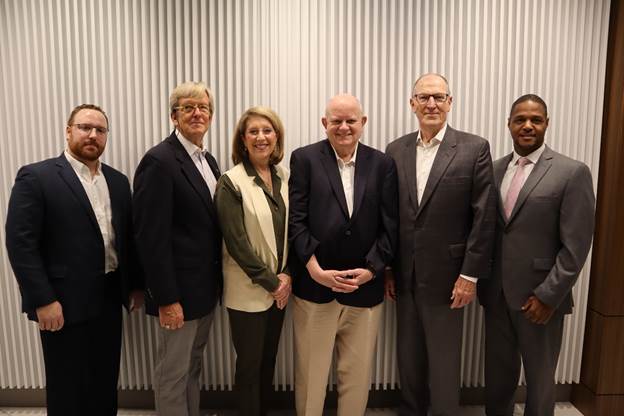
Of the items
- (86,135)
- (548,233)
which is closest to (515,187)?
(548,233)

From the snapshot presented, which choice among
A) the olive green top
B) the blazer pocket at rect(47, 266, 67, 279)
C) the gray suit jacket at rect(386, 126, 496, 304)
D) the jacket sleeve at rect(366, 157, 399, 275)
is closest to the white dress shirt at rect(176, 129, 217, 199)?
the olive green top

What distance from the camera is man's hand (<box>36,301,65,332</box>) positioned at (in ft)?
6.39

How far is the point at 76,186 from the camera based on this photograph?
6.68 feet

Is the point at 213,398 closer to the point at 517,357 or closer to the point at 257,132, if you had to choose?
the point at 257,132

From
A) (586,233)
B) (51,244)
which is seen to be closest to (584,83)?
(586,233)

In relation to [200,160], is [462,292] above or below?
below

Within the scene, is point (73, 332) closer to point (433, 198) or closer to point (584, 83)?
point (433, 198)

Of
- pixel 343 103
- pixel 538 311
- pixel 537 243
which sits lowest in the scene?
pixel 538 311

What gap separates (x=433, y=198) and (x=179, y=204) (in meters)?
1.28

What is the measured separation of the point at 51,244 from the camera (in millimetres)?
2006

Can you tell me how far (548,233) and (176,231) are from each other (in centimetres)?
190

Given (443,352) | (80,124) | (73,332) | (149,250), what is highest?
(80,124)

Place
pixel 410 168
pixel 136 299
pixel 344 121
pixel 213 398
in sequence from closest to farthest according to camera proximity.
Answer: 1. pixel 344 121
2. pixel 410 168
3. pixel 136 299
4. pixel 213 398

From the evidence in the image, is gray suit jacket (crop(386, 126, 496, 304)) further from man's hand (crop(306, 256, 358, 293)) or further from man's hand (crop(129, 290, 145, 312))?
man's hand (crop(129, 290, 145, 312))
